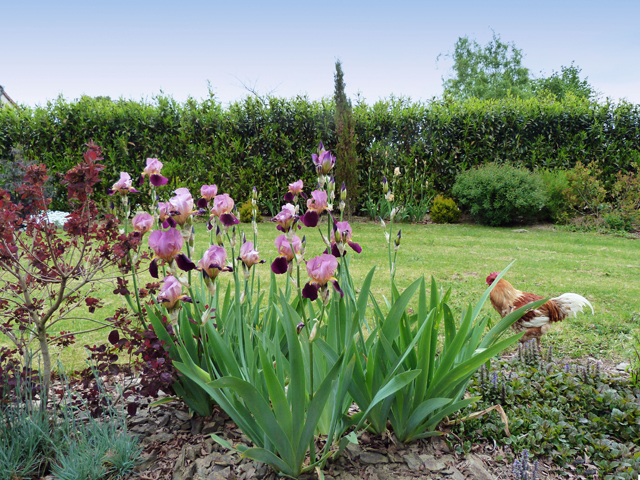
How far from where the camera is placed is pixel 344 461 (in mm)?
1630

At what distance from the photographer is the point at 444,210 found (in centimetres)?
997

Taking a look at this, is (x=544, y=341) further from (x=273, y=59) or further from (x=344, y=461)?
(x=273, y=59)

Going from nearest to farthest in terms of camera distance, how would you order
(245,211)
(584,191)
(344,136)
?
(344,136), (245,211), (584,191)

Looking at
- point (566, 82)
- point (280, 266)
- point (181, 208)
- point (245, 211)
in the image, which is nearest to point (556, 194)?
point (245, 211)

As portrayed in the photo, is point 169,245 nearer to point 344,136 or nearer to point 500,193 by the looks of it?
point 344,136

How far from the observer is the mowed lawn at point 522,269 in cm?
337

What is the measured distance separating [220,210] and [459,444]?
1.51m

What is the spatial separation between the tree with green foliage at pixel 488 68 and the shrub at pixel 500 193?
24725 mm

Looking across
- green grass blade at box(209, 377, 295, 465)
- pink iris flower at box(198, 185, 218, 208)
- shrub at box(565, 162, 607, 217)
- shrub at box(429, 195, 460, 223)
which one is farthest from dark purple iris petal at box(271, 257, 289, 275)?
shrub at box(565, 162, 607, 217)

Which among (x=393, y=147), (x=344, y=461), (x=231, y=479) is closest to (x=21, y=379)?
(x=231, y=479)

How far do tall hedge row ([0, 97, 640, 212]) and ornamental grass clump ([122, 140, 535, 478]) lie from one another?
8.03 m

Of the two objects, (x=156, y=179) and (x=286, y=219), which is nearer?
(x=286, y=219)

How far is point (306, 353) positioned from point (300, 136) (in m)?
8.93

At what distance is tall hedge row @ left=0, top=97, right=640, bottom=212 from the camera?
9.69 metres
